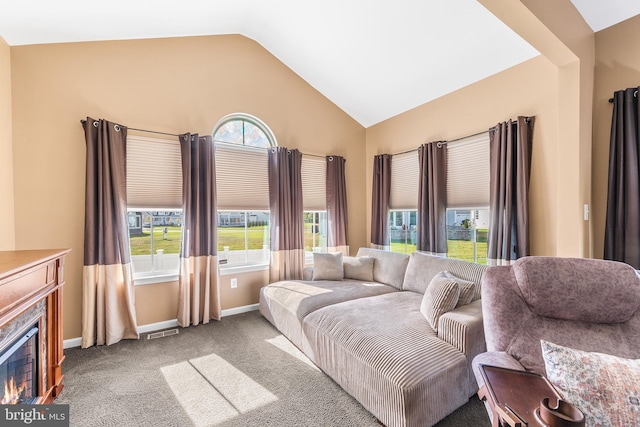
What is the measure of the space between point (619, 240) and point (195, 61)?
473cm

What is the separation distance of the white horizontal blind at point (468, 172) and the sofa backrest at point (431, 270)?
33.8 inches

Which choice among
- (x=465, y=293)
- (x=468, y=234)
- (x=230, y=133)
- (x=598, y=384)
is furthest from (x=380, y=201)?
(x=598, y=384)

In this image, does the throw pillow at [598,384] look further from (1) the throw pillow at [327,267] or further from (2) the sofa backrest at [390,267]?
(1) the throw pillow at [327,267]

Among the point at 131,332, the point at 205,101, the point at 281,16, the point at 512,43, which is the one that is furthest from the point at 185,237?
the point at 512,43

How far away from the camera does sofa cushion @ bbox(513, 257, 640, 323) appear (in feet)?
4.64

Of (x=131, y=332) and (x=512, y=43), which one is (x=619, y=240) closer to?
(x=512, y=43)

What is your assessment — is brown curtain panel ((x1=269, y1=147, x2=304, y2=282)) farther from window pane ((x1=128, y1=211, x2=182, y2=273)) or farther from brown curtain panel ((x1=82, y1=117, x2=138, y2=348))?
brown curtain panel ((x1=82, y1=117, x2=138, y2=348))

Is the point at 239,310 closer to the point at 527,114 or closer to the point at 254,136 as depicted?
the point at 254,136

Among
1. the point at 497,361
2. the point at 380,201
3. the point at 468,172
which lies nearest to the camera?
the point at 497,361

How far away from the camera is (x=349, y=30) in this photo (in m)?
2.97

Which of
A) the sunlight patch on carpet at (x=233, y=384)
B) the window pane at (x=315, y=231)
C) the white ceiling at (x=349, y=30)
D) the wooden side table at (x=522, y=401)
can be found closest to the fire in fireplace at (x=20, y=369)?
the sunlight patch on carpet at (x=233, y=384)

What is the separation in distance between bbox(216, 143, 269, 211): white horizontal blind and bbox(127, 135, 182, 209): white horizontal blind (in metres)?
0.50

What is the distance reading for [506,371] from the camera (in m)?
1.21

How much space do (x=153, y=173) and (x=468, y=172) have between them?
3.75m
